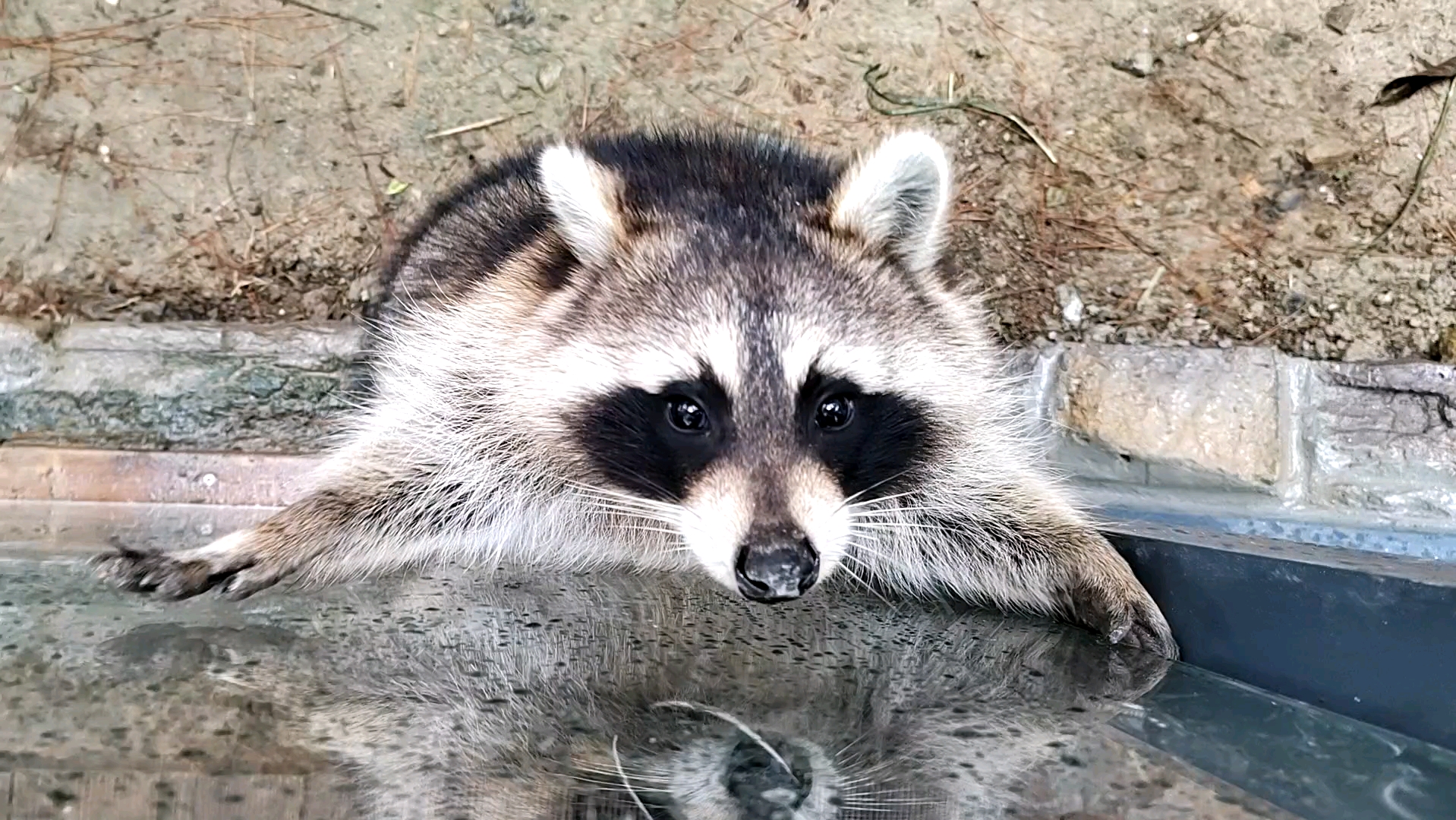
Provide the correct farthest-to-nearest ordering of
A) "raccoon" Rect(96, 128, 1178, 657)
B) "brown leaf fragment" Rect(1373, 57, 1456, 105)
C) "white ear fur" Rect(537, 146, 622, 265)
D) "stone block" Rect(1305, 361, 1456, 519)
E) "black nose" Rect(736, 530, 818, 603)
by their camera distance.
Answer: "brown leaf fragment" Rect(1373, 57, 1456, 105)
"stone block" Rect(1305, 361, 1456, 519)
"white ear fur" Rect(537, 146, 622, 265)
"raccoon" Rect(96, 128, 1178, 657)
"black nose" Rect(736, 530, 818, 603)

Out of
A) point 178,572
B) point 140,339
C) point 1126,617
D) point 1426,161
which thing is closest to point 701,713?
point 1126,617

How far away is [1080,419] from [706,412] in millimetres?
1158

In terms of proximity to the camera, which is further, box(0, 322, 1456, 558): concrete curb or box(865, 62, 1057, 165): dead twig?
box(865, 62, 1057, 165): dead twig

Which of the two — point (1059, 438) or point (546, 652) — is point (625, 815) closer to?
point (546, 652)

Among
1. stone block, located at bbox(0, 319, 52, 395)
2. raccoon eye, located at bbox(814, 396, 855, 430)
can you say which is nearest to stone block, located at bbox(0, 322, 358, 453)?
stone block, located at bbox(0, 319, 52, 395)

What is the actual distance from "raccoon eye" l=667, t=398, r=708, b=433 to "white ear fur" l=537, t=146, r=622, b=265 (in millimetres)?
375

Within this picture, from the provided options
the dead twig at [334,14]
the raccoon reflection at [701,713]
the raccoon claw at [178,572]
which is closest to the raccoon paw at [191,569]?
the raccoon claw at [178,572]

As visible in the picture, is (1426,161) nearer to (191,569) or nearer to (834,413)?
(834,413)

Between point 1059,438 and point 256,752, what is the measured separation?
205 cm

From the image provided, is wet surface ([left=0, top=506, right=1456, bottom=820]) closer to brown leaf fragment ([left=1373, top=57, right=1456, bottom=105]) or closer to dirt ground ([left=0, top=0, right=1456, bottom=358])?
dirt ground ([left=0, top=0, right=1456, bottom=358])

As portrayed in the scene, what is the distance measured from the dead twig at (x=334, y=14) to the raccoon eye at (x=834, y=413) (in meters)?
1.98

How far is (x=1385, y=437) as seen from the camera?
259 centimetres

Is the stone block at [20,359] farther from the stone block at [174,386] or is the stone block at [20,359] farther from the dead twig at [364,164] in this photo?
the dead twig at [364,164]

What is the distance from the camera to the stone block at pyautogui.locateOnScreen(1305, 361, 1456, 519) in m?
2.51
